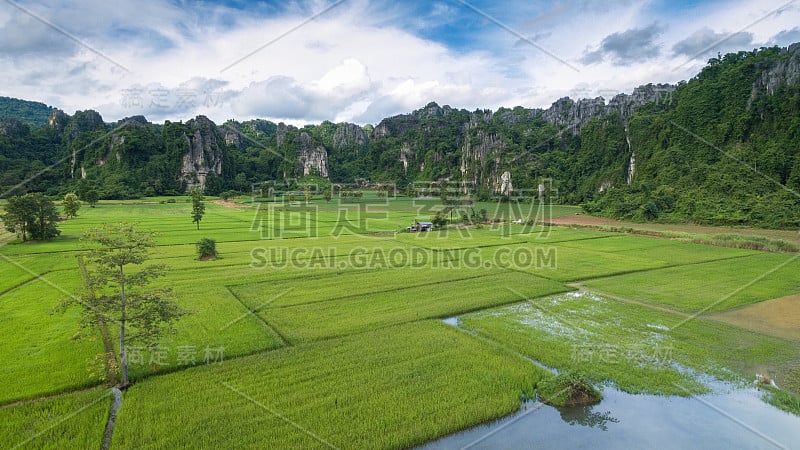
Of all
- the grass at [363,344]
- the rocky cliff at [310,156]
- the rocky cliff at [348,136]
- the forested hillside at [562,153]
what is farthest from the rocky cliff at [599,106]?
the grass at [363,344]

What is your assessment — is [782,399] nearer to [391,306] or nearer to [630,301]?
[630,301]

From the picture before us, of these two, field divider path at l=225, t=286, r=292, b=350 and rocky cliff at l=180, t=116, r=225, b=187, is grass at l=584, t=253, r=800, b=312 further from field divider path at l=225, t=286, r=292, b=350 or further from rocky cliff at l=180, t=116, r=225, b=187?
rocky cliff at l=180, t=116, r=225, b=187

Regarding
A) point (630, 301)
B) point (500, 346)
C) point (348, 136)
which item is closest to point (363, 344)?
point (500, 346)

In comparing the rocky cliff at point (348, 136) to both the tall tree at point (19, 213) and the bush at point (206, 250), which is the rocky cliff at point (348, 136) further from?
the bush at point (206, 250)

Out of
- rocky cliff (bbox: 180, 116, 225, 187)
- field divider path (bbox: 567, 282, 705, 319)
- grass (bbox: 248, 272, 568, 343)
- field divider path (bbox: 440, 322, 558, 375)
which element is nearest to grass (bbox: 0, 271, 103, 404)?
grass (bbox: 248, 272, 568, 343)

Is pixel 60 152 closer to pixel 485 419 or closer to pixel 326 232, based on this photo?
pixel 326 232

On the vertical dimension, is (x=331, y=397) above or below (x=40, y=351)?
A: below
